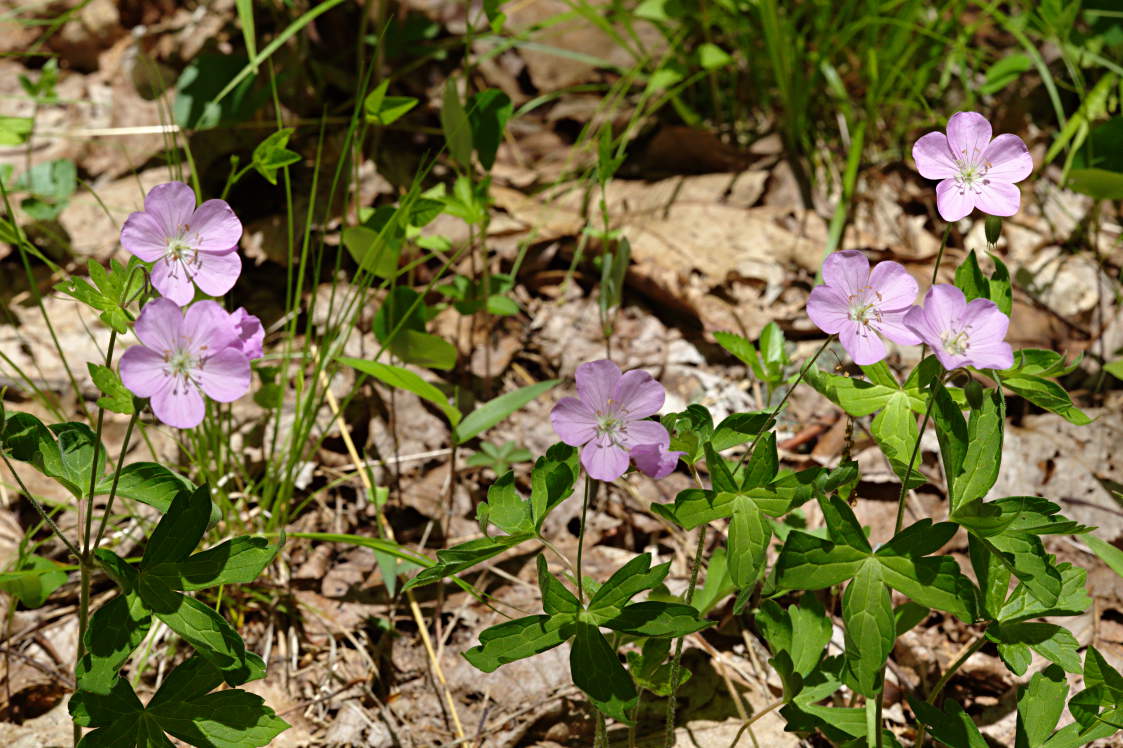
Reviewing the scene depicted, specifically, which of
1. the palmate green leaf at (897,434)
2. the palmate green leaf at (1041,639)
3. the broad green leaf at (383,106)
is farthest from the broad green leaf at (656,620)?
the broad green leaf at (383,106)

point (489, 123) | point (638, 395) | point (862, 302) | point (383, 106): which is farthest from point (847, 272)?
point (489, 123)

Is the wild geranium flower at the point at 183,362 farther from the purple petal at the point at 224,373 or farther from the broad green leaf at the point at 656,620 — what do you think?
the broad green leaf at the point at 656,620

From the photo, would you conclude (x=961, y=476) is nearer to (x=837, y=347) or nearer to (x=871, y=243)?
(x=837, y=347)

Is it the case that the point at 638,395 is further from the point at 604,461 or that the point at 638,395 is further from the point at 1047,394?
the point at 1047,394

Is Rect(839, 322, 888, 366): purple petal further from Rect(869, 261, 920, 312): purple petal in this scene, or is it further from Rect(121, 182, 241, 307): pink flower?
Rect(121, 182, 241, 307): pink flower

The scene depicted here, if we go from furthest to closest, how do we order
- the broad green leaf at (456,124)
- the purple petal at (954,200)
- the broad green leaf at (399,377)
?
the broad green leaf at (456,124) → the broad green leaf at (399,377) → the purple petal at (954,200)

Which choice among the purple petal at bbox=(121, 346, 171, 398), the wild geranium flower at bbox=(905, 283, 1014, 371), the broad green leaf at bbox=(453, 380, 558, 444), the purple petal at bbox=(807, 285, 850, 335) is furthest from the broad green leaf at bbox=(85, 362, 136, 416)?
the wild geranium flower at bbox=(905, 283, 1014, 371)
